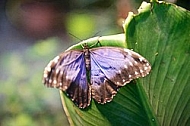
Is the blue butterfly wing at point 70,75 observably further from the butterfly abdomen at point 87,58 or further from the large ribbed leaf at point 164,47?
the large ribbed leaf at point 164,47

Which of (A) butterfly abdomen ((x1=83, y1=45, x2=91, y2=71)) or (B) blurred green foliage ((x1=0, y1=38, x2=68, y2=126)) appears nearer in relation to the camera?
(A) butterfly abdomen ((x1=83, y1=45, x2=91, y2=71))

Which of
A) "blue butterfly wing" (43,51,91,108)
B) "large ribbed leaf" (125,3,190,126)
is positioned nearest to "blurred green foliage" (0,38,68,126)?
"blue butterfly wing" (43,51,91,108)

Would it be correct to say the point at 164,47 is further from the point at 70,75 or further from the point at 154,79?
the point at 70,75

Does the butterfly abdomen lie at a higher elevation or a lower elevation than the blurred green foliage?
higher

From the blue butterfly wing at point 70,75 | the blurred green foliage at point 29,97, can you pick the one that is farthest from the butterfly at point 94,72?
the blurred green foliage at point 29,97

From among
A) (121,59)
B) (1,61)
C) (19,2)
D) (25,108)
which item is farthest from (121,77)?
(19,2)

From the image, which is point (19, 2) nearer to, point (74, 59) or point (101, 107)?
point (74, 59)

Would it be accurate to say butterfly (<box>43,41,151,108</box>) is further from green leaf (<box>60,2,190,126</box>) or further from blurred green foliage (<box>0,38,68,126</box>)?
blurred green foliage (<box>0,38,68,126</box>)

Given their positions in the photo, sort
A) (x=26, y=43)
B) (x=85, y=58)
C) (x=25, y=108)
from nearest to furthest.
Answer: (x=85, y=58)
(x=25, y=108)
(x=26, y=43)
